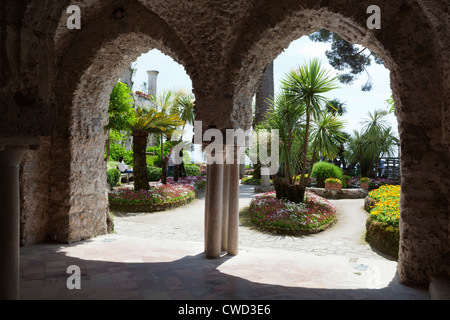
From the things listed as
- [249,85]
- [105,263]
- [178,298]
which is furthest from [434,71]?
[105,263]

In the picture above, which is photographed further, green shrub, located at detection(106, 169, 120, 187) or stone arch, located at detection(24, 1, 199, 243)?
green shrub, located at detection(106, 169, 120, 187)

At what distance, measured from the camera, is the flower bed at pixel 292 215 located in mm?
8219

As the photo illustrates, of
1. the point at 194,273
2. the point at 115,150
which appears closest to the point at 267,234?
the point at 194,273

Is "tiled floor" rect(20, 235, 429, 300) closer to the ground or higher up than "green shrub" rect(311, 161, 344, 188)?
closer to the ground

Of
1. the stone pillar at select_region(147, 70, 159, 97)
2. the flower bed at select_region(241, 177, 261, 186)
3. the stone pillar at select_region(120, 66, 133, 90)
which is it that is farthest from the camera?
the stone pillar at select_region(147, 70, 159, 97)

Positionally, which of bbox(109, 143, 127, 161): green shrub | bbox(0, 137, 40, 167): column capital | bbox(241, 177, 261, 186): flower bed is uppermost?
bbox(109, 143, 127, 161): green shrub

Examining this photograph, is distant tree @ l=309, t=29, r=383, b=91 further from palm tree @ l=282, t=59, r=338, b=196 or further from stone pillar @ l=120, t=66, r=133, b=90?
stone pillar @ l=120, t=66, r=133, b=90

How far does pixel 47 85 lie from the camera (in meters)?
2.63

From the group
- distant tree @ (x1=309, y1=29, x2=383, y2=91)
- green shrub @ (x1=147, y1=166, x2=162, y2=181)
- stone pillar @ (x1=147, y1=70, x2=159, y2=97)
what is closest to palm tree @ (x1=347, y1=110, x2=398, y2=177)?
distant tree @ (x1=309, y1=29, x2=383, y2=91)

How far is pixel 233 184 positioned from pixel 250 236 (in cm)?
297

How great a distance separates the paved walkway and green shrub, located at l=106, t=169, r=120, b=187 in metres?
7.30

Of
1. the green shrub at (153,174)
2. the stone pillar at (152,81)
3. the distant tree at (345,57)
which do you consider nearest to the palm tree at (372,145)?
the distant tree at (345,57)

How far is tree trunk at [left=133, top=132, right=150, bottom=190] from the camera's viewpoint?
1136cm

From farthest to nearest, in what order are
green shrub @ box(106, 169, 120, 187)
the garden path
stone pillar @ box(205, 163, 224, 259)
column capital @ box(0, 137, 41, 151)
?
green shrub @ box(106, 169, 120, 187) < the garden path < stone pillar @ box(205, 163, 224, 259) < column capital @ box(0, 137, 41, 151)
